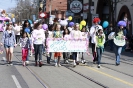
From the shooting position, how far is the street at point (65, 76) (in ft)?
34.0

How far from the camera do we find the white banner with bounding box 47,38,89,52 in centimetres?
1473

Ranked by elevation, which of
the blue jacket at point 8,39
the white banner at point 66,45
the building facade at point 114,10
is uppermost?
the building facade at point 114,10

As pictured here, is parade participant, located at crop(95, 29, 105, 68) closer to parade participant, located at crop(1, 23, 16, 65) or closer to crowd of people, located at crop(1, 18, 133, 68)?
crowd of people, located at crop(1, 18, 133, 68)

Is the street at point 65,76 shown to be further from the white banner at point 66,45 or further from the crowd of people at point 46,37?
the white banner at point 66,45

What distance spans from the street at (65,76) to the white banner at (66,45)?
72cm

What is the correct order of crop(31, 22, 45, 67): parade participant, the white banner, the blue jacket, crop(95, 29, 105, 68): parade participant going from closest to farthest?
crop(31, 22, 45, 67): parade participant, the blue jacket, the white banner, crop(95, 29, 105, 68): parade participant

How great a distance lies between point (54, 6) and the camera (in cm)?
9662

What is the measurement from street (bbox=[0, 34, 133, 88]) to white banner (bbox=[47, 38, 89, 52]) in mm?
720

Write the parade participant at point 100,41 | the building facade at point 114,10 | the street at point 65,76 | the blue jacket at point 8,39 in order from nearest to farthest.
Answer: the street at point 65,76
the blue jacket at point 8,39
the parade participant at point 100,41
the building facade at point 114,10

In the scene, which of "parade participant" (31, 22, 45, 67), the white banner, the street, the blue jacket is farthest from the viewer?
the white banner

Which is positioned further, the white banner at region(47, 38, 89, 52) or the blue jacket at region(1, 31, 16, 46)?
the white banner at region(47, 38, 89, 52)

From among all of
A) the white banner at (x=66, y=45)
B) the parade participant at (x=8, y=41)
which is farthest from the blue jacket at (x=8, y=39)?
the white banner at (x=66, y=45)

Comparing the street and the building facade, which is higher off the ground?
the building facade

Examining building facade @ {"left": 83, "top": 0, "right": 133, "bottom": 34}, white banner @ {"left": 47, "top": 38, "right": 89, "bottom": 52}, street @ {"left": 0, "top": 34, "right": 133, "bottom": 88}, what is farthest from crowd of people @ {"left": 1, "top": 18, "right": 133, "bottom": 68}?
building facade @ {"left": 83, "top": 0, "right": 133, "bottom": 34}
